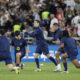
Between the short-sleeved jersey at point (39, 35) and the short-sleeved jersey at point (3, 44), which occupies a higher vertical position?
the short-sleeved jersey at point (3, 44)

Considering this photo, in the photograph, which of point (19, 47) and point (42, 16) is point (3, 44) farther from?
point (42, 16)

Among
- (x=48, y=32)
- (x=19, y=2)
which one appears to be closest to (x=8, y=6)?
(x=19, y=2)

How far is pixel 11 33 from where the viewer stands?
2394 cm

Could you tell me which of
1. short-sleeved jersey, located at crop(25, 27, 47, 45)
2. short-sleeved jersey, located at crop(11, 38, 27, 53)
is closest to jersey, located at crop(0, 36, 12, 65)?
short-sleeved jersey, located at crop(25, 27, 47, 45)

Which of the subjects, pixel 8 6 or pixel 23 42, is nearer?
pixel 23 42

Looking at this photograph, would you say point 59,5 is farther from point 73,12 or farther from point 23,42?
point 23,42

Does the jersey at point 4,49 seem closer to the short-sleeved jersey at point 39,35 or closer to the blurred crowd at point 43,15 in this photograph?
the short-sleeved jersey at point 39,35

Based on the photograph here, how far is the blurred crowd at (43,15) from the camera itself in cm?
2381

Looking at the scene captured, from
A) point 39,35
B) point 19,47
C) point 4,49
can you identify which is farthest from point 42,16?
point 4,49

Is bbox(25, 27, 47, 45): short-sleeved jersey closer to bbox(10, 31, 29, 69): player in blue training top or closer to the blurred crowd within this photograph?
bbox(10, 31, 29, 69): player in blue training top

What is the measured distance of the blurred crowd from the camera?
23.8m

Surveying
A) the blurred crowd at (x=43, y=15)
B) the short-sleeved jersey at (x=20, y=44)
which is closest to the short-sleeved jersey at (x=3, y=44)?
the short-sleeved jersey at (x=20, y=44)

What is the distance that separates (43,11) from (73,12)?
1749 mm

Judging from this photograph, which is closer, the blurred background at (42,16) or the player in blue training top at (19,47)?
the player in blue training top at (19,47)
